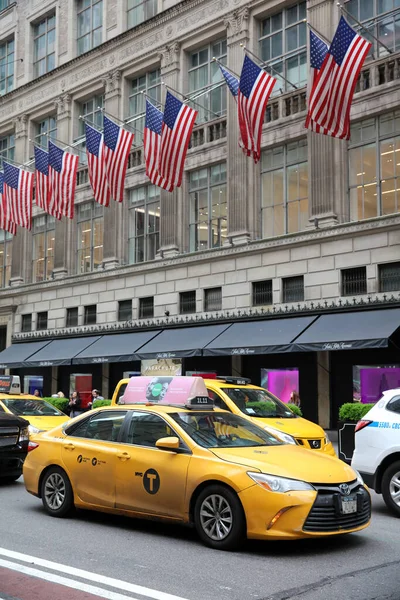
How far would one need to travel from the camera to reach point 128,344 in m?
27.9

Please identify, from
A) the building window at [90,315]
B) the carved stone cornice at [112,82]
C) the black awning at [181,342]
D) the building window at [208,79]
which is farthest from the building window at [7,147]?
the black awning at [181,342]

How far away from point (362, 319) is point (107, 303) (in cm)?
1337

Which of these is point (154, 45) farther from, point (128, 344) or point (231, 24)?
point (128, 344)

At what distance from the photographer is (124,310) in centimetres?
3020

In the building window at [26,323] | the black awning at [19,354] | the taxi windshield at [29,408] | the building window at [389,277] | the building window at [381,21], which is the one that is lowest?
the taxi windshield at [29,408]

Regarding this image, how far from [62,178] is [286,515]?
21475mm

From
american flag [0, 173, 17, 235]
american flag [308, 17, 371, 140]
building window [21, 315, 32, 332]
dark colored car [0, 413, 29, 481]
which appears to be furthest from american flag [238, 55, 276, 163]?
building window [21, 315, 32, 332]

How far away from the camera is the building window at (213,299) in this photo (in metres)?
26.4

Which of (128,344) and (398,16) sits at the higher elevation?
(398,16)

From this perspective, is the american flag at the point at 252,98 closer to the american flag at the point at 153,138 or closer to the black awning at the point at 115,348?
the american flag at the point at 153,138

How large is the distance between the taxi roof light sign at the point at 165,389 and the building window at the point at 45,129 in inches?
1038

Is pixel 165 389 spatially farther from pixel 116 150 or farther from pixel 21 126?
pixel 21 126

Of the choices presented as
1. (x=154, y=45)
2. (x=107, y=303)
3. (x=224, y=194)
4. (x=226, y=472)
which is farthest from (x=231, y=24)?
(x=226, y=472)

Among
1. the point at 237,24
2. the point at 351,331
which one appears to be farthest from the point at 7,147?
the point at 351,331
